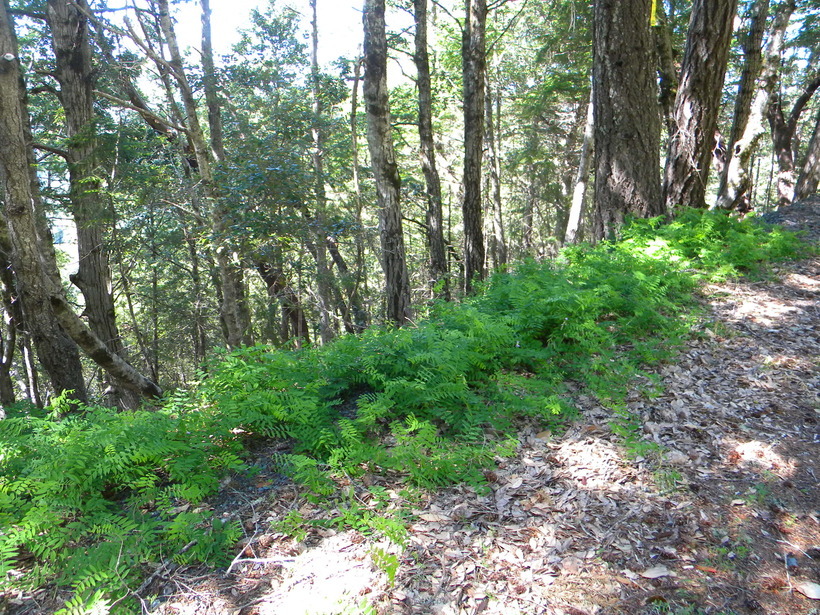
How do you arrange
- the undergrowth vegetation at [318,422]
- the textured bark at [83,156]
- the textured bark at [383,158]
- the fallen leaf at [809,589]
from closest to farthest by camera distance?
the fallen leaf at [809,589] → the undergrowth vegetation at [318,422] → the textured bark at [383,158] → the textured bark at [83,156]

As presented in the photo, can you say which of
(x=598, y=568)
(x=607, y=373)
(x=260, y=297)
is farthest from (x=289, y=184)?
(x=260, y=297)

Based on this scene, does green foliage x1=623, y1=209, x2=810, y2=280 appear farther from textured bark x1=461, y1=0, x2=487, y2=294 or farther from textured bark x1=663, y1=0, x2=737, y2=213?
textured bark x1=461, y1=0, x2=487, y2=294

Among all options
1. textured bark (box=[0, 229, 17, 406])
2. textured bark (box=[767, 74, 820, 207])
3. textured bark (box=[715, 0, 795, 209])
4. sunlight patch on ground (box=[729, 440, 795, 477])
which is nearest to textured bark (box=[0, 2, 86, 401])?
textured bark (box=[0, 229, 17, 406])

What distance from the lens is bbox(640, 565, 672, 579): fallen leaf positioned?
247 cm

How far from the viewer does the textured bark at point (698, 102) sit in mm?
8344

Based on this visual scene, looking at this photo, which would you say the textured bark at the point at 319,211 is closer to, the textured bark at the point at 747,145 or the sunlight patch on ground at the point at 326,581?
the sunlight patch on ground at the point at 326,581

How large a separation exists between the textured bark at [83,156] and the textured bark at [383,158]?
4.62 meters

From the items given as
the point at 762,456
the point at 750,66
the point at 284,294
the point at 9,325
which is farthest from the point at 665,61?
the point at 9,325

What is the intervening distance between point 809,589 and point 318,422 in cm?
285

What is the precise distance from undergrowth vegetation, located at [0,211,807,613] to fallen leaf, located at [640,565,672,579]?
3.32ft

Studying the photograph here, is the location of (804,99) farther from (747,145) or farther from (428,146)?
(428,146)

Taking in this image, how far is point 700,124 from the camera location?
8.79 m

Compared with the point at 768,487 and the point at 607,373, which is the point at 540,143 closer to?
the point at 607,373

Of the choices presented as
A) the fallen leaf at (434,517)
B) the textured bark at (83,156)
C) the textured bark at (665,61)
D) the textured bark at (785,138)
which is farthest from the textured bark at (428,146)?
the textured bark at (785,138)
